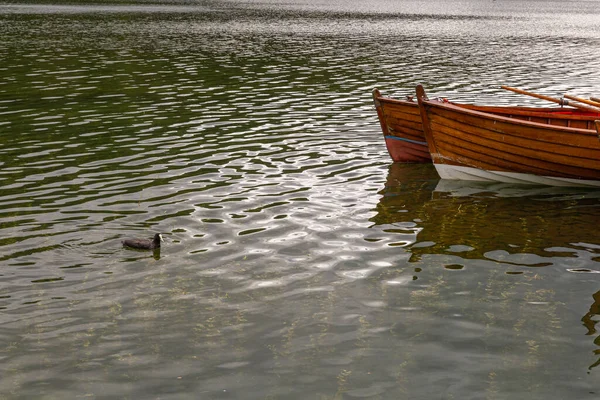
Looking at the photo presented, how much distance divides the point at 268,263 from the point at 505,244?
4102 millimetres

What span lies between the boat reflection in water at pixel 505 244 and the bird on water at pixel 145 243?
390 cm

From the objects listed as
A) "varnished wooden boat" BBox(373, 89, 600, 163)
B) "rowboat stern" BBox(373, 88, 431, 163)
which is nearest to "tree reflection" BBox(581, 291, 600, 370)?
"varnished wooden boat" BBox(373, 89, 600, 163)

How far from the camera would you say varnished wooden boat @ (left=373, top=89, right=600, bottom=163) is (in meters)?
17.3

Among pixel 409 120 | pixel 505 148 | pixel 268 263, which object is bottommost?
pixel 268 263

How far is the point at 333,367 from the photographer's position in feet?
25.9

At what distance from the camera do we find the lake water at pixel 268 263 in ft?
25.5

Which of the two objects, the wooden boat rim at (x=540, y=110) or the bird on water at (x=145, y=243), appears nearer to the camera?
the bird on water at (x=145, y=243)

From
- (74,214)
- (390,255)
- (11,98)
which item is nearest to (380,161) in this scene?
(390,255)

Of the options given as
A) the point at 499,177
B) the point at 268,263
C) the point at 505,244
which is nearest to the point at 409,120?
the point at 499,177

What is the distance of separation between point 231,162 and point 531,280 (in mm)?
8414

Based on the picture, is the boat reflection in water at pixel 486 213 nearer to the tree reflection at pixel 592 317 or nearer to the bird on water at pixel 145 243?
the tree reflection at pixel 592 317

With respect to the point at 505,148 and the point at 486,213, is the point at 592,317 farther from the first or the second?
the point at 505,148

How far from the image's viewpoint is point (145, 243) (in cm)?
1085

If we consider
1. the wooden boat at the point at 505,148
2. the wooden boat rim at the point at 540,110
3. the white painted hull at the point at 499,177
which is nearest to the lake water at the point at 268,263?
the white painted hull at the point at 499,177
